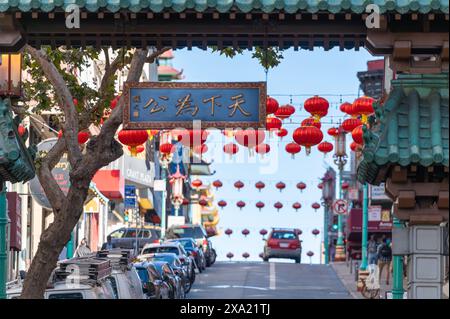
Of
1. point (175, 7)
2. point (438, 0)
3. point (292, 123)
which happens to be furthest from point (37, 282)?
point (292, 123)

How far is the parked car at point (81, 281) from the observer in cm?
2508

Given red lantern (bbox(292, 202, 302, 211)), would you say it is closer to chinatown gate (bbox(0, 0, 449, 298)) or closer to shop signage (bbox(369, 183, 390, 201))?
shop signage (bbox(369, 183, 390, 201))

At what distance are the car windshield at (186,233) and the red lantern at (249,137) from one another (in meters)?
29.6

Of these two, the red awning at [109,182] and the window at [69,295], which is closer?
the window at [69,295]

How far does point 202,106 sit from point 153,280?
54.9 feet

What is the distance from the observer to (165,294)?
3712 centimetres

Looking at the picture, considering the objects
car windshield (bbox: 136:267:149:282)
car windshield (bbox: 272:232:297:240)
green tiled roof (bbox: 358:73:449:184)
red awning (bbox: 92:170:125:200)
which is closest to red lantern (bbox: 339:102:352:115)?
car windshield (bbox: 136:267:149:282)

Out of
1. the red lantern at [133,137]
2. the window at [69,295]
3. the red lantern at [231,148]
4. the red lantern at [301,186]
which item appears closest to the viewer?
the window at [69,295]

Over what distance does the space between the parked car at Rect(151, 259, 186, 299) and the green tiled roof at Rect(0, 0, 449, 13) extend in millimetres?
19888

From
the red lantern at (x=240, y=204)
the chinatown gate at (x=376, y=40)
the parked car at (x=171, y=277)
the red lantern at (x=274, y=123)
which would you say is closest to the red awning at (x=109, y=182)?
the parked car at (x=171, y=277)

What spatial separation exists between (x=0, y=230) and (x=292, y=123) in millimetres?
18431

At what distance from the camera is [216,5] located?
1902 cm

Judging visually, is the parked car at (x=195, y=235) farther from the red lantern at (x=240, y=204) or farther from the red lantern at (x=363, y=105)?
the red lantern at (x=240, y=204)

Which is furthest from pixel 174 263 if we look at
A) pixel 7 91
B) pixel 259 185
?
pixel 259 185
